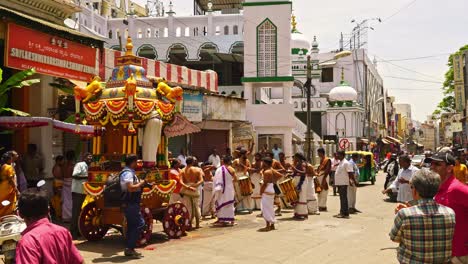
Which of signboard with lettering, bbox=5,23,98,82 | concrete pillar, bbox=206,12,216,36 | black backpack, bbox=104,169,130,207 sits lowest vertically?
black backpack, bbox=104,169,130,207

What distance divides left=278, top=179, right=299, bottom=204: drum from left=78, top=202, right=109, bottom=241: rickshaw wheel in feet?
16.3

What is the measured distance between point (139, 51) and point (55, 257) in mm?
31786

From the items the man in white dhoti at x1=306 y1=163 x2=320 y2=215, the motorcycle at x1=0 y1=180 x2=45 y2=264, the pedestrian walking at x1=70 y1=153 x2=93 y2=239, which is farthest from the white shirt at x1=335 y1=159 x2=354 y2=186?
the motorcycle at x1=0 y1=180 x2=45 y2=264

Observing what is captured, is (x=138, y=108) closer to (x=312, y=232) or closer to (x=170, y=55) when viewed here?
(x=312, y=232)

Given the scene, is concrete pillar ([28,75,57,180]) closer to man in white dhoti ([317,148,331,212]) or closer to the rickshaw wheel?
the rickshaw wheel

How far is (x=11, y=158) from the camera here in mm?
8758

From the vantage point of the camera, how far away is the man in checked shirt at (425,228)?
427cm

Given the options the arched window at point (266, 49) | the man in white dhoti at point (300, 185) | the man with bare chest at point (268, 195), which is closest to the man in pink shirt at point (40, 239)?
the man with bare chest at point (268, 195)

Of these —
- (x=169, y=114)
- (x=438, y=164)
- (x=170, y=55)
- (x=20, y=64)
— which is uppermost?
(x=170, y=55)

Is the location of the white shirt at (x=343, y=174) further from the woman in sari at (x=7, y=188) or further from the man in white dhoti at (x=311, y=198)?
the woman in sari at (x=7, y=188)

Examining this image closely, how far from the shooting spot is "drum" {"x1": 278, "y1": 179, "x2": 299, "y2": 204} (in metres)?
12.9

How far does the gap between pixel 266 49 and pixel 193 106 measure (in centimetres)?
836

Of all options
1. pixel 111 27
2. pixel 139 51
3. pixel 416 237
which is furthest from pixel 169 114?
pixel 111 27

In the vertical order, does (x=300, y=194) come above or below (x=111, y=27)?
below
